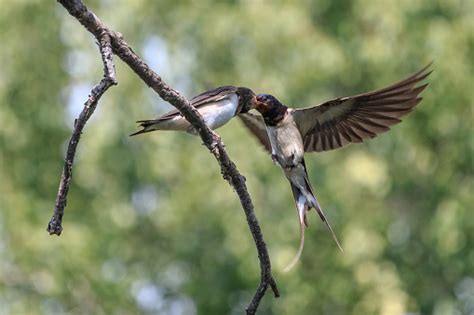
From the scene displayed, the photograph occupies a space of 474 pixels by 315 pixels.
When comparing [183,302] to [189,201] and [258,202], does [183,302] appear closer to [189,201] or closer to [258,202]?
[189,201]

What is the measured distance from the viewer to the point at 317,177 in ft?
27.5

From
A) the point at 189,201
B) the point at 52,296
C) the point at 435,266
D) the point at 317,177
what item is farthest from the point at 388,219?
the point at 52,296

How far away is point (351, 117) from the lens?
5.02 m

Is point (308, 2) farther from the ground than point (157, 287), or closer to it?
farther from the ground

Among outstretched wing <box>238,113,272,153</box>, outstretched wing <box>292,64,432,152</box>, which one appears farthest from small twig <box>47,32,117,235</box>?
outstretched wing <box>238,113,272,153</box>

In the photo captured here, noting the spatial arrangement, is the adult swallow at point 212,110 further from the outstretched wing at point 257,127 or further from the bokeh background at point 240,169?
the bokeh background at point 240,169

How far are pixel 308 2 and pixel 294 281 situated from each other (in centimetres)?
357

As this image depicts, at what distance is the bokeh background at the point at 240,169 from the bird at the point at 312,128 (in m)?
2.93

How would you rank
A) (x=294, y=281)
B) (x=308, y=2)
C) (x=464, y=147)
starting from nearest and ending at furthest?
(x=294, y=281) → (x=464, y=147) → (x=308, y=2)

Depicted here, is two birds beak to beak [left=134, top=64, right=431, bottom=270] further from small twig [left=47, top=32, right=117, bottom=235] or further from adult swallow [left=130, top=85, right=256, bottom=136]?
small twig [left=47, top=32, right=117, bottom=235]

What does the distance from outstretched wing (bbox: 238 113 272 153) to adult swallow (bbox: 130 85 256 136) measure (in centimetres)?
71

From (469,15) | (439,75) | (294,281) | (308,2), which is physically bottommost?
(294,281)

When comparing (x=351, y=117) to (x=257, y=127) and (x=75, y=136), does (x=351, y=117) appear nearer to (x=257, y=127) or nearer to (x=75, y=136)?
(x=257, y=127)

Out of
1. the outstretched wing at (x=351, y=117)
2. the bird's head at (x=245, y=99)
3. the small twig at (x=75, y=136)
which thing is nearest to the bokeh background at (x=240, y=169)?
the outstretched wing at (x=351, y=117)
